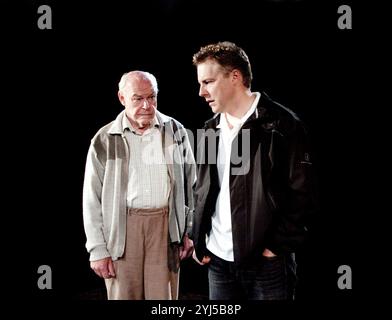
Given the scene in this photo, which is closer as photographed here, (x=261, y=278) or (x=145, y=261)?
(x=261, y=278)

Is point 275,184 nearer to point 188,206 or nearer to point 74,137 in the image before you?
point 188,206

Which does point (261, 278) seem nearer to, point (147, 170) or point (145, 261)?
point (145, 261)

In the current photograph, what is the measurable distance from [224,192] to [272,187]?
221 millimetres

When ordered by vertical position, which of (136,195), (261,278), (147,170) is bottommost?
(261,278)

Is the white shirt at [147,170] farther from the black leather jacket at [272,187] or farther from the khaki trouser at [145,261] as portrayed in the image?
the black leather jacket at [272,187]

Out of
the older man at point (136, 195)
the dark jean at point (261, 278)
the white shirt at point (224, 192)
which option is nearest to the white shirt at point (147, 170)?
the older man at point (136, 195)

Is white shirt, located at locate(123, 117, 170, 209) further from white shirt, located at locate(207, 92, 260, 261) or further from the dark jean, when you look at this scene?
the dark jean

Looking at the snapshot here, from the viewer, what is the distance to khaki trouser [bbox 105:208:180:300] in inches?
97.7

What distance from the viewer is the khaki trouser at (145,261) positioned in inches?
97.7

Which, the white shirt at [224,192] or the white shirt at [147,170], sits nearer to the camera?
the white shirt at [224,192]

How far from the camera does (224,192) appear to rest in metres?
2.29

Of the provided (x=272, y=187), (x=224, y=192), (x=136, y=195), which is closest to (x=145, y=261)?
(x=136, y=195)

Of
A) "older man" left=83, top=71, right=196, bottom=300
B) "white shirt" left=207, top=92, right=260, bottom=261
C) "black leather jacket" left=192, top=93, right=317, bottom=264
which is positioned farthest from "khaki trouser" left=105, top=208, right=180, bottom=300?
"black leather jacket" left=192, top=93, right=317, bottom=264

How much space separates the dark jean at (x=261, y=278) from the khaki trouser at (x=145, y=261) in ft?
1.09
